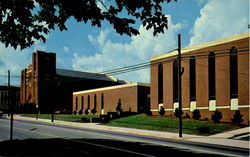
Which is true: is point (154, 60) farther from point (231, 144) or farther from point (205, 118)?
point (231, 144)

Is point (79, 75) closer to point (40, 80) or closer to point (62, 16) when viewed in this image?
point (40, 80)

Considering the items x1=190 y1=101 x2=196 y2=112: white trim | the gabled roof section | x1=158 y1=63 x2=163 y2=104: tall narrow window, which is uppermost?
the gabled roof section

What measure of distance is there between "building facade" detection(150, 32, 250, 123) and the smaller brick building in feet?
25.2

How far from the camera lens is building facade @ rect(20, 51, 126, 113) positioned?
7556 cm

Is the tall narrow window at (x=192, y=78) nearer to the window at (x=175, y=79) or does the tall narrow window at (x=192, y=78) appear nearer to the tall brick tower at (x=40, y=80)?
the window at (x=175, y=79)

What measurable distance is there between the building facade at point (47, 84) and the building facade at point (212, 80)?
34523 millimetres

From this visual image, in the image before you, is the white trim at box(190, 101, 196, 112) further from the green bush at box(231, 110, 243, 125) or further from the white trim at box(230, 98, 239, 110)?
the green bush at box(231, 110, 243, 125)

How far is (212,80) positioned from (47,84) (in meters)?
51.0

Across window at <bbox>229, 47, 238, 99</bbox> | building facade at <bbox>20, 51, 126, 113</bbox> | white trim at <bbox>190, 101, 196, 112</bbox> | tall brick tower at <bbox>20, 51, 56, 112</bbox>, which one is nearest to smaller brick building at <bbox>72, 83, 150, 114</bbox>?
building facade at <bbox>20, 51, 126, 113</bbox>

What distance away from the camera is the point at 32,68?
78.6 meters

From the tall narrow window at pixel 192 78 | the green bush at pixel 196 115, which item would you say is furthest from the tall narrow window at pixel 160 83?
the green bush at pixel 196 115

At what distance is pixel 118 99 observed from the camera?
2217 inches

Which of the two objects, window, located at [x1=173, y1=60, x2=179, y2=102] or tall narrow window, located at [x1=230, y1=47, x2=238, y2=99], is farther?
window, located at [x1=173, y1=60, x2=179, y2=102]

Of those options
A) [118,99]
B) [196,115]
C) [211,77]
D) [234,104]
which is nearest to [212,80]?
[211,77]
